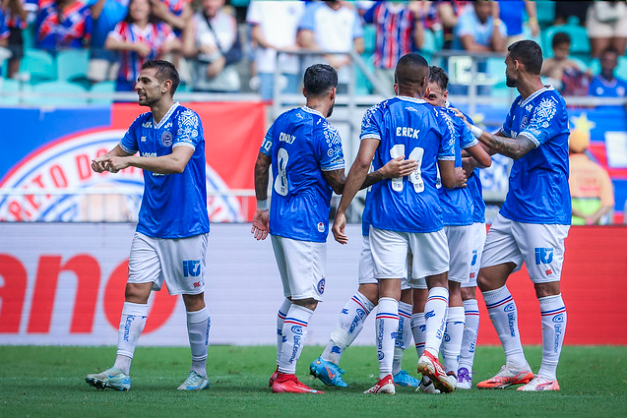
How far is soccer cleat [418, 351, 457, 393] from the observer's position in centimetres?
573

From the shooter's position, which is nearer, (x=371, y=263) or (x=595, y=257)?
(x=371, y=263)

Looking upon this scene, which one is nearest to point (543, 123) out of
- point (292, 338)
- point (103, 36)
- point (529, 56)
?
point (529, 56)

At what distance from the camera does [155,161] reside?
235 inches

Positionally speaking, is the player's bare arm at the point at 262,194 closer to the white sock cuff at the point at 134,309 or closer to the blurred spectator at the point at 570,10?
the white sock cuff at the point at 134,309

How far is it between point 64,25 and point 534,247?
30.5 ft

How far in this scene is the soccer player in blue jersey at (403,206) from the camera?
6043 mm

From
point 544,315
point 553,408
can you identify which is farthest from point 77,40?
point 553,408

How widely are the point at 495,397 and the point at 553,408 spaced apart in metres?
0.60

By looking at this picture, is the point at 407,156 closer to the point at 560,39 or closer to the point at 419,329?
the point at 419,329

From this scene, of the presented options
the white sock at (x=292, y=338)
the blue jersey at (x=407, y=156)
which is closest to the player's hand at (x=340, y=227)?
the blue jersey at (x=407, y=156)

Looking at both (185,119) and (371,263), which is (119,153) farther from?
(371,263)

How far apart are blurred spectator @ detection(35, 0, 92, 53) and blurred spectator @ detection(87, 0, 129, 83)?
0.18 meters

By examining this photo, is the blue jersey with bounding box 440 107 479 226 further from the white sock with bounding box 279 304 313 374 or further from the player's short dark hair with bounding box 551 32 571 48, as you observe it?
the player's short dark hair with bounding box 551 32 571 48

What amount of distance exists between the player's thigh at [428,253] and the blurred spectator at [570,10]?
10.9m
